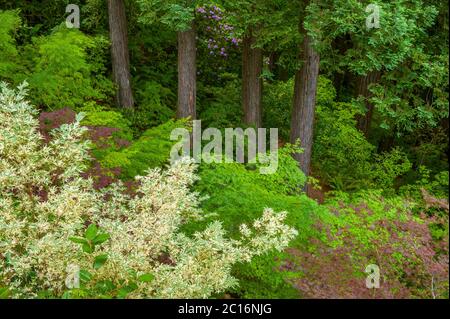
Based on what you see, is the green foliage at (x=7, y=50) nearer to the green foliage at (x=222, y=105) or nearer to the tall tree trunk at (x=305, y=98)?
the green foliage at (x=222, y=105)

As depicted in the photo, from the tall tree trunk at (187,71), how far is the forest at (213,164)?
0.03 meters

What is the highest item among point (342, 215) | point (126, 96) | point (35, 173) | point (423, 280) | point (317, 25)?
point (317, 25)

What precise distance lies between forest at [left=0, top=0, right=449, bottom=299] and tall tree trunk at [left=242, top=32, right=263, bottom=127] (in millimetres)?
35

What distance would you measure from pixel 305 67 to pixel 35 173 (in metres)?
5.61

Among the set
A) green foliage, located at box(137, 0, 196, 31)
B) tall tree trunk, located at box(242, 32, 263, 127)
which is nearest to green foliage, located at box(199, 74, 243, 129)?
tall tree trunk, located at box(242, 32, 263, 127)

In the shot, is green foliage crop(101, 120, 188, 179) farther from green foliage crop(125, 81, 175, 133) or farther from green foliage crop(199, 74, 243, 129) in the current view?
green foliage crop(125, 81, 175, 133)

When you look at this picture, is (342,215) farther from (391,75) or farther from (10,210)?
(391,75)

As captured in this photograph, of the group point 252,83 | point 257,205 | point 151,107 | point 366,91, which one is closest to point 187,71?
point 252,83

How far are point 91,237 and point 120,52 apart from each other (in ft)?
28.3

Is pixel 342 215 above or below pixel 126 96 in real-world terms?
below

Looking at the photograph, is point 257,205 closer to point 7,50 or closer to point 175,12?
point 175,12

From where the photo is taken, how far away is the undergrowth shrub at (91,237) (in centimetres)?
473
